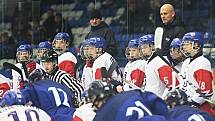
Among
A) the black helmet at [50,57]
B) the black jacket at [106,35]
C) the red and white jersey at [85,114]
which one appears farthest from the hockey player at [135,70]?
the red and white jersey at [85,114]

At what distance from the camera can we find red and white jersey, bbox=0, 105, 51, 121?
4969 millimetres

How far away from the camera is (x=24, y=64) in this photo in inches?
338

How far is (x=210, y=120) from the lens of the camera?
4859 millimetres

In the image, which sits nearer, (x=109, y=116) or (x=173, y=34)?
(x=109, y=116)

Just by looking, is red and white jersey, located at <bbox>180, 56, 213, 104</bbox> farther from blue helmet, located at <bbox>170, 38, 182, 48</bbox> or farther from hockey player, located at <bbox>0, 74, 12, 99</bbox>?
hockey player, located at <bbox>0, 74, 12, 99</bbox>

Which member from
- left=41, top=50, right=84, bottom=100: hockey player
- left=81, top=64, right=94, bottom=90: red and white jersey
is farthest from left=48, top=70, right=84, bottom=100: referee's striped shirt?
left=81, top=64, right=94, bottom=90: red and white jersey

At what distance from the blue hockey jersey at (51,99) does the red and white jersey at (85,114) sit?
0.13m

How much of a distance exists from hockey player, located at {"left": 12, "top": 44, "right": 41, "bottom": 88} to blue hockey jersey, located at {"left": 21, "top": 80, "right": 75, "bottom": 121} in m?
2.44

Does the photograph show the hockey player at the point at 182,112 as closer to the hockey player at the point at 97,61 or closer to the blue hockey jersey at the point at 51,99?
the blue hockey jersey at the point at 51,99

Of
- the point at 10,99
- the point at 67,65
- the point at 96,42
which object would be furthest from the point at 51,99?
the point at 67,65

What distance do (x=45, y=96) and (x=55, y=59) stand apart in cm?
214

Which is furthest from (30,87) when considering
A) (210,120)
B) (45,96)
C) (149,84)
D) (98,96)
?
(149,84)

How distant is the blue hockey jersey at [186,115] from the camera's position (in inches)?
186

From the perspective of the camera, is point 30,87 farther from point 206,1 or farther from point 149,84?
point 206,1
